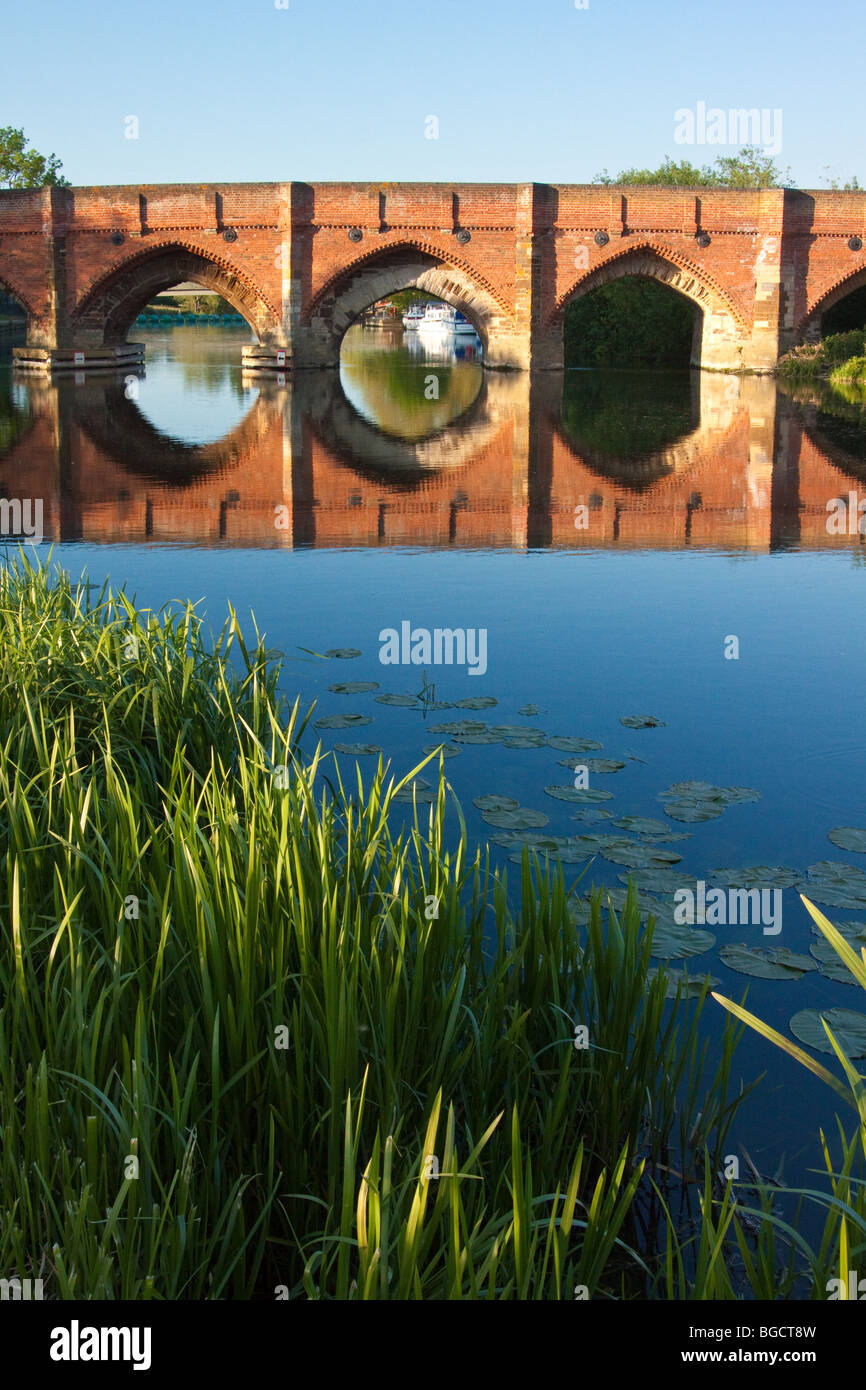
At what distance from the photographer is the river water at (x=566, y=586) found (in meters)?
5.48

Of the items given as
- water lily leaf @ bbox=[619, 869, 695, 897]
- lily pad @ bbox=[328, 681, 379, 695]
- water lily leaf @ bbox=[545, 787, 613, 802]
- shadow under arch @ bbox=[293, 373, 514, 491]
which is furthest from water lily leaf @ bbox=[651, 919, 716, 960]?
shadow under arch @ bbox=[293, 373, 514, 491]

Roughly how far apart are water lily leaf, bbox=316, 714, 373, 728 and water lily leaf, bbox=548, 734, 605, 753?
92 centimetres

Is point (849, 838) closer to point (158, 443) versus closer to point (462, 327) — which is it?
point (158, 443)

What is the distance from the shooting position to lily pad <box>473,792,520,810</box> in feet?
18.4

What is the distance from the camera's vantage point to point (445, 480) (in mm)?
15406

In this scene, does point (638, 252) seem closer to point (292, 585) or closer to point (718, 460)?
point (718, 460)

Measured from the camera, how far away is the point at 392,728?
6605 millimetres

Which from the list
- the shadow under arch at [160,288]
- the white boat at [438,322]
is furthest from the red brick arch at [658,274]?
the white boat at [438,322]

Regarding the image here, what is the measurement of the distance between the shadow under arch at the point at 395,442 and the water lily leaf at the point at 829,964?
10800 mm

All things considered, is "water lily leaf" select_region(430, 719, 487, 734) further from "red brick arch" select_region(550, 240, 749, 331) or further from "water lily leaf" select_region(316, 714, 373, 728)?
"red brick arch" select_region(550, 240, 749, 331)

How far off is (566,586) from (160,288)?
28.3 metres

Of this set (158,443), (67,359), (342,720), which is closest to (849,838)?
(342,720)
